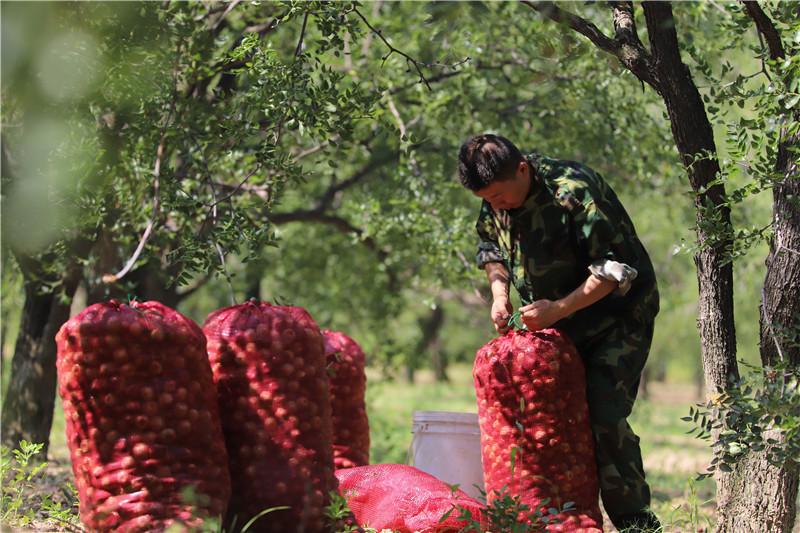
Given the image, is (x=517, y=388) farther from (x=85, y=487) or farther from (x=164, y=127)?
(x=164, y=127)

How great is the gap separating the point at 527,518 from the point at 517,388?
1.55 ft

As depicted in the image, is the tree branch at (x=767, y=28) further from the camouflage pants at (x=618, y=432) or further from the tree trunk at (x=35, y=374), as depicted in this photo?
the tree trunk at (x=35, y=374)

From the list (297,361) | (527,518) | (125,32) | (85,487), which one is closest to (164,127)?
(125,32)

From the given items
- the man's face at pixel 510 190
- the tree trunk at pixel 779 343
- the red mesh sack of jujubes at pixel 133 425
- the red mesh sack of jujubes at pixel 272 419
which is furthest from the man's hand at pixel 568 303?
the red mesh sack of jujubes at pixel 133 425

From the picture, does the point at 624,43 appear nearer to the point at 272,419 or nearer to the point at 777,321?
the point at 777,321

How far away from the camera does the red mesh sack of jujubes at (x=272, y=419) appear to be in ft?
8.09

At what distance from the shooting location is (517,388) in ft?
9.40

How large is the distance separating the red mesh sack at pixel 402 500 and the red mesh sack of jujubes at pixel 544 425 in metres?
0.22

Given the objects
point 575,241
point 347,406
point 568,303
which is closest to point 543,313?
point 568,303

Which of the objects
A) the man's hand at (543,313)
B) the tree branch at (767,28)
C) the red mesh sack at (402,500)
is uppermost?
the tree branch at (767,28)

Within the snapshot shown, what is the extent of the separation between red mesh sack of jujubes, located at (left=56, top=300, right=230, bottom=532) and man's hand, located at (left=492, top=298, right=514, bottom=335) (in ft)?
4.30

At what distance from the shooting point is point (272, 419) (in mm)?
2514

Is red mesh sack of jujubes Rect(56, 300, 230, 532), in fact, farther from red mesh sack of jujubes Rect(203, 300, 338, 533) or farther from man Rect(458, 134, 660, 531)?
man Rect(458, 134, 660, 531)

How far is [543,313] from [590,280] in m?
0.22
